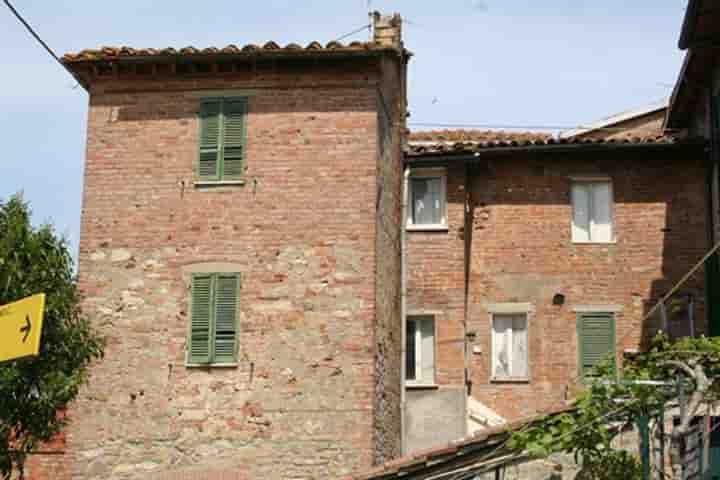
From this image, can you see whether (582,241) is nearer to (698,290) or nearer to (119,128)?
(698,290)

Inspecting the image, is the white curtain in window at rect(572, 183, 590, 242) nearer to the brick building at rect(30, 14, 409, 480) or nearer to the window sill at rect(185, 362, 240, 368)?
the brick building at rect(30, 14, 409, 480)

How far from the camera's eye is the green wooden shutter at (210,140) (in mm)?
19938

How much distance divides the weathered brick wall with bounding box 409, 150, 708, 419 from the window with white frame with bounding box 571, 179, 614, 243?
0.48ft

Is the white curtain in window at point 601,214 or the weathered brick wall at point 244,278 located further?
the white curtain in window at point 601,214

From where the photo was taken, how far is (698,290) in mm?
23266

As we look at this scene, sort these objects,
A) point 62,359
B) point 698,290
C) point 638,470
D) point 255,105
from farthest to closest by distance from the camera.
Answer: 1. point 698,290
2. point 255,105
3. point 62,359
4. point 638,470

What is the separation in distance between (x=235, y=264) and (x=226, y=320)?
869mm

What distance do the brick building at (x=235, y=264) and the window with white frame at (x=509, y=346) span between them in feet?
11.2

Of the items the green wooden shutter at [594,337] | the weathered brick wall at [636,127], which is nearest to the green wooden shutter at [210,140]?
the green wooden shutter at [594,337]

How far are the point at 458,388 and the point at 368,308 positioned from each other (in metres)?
4.74

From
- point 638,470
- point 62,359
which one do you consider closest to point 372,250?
point 62,359

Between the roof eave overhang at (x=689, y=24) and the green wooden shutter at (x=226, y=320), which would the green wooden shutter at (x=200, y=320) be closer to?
the green wooden shutter at (x=226, y=320)

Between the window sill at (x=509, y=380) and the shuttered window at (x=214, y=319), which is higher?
the shuttered window at (x=214, y=319)

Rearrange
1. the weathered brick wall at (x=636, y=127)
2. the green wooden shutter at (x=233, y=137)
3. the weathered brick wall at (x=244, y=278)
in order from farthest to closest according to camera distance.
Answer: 1. the weathered brick wall at (x=636, y=127)
2. the green wooden shutter at (x=233, y=137)
3. the weathered brick wall at (x=244, y=278)
